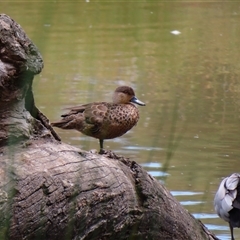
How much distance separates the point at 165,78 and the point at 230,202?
4654mm

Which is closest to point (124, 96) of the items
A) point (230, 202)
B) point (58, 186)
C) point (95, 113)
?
point (95, 113)

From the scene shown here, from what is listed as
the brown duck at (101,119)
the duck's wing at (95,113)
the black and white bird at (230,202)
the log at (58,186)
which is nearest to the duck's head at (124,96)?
the brown duck at (101,119)

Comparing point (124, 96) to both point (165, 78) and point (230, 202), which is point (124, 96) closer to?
point (230, 202)

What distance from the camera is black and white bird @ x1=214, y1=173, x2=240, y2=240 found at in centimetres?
462

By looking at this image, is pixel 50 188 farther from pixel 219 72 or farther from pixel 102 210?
pixel 219 72

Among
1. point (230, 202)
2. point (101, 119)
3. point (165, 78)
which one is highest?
point (101, 119)

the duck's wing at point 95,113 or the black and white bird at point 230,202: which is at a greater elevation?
the duck's wing at point 95,113

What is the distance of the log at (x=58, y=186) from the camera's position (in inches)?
114

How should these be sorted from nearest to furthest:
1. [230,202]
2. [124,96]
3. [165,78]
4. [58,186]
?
[58,186] < [230,202] < [124,96] < [165,78]

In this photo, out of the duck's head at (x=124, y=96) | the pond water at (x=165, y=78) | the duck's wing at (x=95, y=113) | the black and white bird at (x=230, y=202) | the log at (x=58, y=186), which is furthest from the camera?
the pond water at (x=165, y=78)

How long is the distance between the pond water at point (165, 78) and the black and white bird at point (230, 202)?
0.14 metres

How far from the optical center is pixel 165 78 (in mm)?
9188

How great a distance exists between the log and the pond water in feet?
0.53

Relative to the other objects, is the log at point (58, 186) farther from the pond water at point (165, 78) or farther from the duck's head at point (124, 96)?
the duck's head at point (124, 96)
